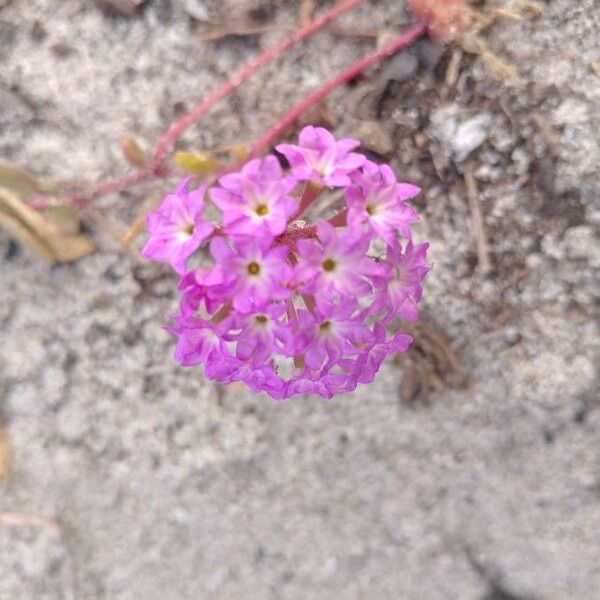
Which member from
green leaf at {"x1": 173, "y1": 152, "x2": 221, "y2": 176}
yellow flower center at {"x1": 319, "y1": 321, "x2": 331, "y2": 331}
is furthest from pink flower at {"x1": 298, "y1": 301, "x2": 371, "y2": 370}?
green leaf at {"x1": 173, "y1": 152, "x2": 221, "y2": 176}

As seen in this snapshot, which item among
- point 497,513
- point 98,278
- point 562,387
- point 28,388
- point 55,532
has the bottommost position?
point 497,513

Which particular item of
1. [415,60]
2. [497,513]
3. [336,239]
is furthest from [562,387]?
[336,239]

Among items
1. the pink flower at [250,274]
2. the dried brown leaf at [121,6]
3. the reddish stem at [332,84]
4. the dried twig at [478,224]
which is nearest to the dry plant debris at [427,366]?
the dried twig at [478,224]

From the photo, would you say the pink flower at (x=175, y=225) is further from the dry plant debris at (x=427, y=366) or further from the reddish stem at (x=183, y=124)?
the dry plant debris at (x=427, y=366)

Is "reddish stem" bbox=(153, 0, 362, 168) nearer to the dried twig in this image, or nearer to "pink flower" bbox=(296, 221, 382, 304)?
the dried twig

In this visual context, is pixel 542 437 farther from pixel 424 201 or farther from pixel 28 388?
pixel 28 388

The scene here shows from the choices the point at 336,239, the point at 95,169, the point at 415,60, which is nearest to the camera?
the point at 336,239
